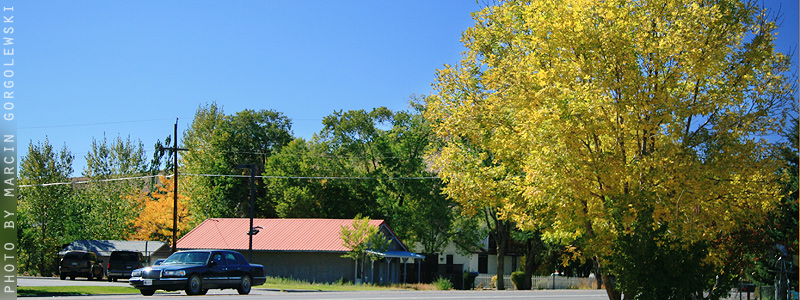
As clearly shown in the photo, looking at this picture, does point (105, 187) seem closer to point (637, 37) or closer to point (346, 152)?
point (346, 152)

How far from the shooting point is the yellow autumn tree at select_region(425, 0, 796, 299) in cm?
1598

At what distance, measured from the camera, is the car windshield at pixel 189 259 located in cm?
2375

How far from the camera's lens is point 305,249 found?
154 feet

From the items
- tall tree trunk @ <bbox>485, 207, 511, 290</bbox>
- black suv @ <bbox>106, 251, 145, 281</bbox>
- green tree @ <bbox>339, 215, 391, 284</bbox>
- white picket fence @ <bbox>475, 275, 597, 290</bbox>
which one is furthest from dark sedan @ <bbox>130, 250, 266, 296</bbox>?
white picket fence @ <bbox>475, 275, 597, 290</bbox>

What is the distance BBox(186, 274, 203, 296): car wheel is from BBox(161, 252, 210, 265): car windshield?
1.88 ft

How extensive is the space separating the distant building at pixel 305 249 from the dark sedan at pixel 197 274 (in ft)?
66.3

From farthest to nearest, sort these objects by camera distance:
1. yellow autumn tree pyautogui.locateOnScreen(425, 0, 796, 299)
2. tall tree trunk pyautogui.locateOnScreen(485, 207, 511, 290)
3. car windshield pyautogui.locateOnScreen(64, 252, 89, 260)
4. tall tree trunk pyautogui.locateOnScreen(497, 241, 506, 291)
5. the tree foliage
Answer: the tree foliage < tall tree trunk pyautogui.locateOnScreen(485, 207, 511, 290) < tall tree trunk pyautogui.locateOnScreen(497, 241, 506, 291) < car windshield pyautogui.locateOnScreen(64, 252, 89, 260) < yellow autumn tree pyautogui.locateOnScreen(425, 0, 796, 299)

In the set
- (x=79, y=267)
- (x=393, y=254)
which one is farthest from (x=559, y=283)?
(x=79, y=267)

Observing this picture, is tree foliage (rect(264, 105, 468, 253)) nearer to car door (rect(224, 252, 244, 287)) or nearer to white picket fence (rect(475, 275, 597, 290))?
white picket fence (rect(475, 275, 597, 290))

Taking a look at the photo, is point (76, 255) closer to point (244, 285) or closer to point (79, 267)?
point (79, 267)

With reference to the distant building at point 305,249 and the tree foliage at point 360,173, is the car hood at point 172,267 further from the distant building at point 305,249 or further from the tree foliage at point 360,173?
the tree foliage at point 360,173

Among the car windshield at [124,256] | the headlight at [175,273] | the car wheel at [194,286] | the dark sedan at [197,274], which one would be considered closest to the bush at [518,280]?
the car windshield at [124,256]

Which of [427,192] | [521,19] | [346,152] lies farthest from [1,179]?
[346,152]

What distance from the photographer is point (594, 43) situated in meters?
16.5
